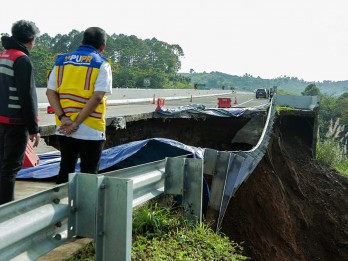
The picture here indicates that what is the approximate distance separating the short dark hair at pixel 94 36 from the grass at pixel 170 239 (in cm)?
164

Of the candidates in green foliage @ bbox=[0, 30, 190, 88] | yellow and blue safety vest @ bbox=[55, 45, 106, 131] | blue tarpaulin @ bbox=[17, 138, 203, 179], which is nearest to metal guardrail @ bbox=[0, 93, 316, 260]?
yellow and blue safety vest @ bbox=[55, 45, 106, 131]

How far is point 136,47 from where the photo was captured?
12356cm

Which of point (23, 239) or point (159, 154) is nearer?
point (23, 239)

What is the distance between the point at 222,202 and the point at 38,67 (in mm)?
60923

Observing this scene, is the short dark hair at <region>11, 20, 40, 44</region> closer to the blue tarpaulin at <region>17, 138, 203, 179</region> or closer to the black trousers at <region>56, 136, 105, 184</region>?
the black trousers at <region>56, 136, 105, 184</region>

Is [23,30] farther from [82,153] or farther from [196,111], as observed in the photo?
[196,111]

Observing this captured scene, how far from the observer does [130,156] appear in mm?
5848

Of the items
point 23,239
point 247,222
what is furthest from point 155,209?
point 247,222

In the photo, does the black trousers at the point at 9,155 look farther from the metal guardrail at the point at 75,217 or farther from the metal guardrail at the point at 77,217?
the metal guardrail at the point at 77,217

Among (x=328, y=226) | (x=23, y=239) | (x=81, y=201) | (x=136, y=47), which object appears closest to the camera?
(x=23, y=239)

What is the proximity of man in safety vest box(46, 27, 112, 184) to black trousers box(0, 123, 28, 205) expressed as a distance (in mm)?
386

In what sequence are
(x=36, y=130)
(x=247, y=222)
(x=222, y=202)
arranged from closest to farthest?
(x=36, y=130), (x=222, y=202), (x=247, y=222)

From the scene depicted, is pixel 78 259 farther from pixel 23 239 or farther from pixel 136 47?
pixel 136 47

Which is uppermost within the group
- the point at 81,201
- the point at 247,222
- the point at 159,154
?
the point at 81,201
